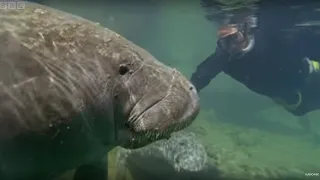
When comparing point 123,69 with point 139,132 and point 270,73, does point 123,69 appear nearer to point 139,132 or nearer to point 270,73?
point 139,132

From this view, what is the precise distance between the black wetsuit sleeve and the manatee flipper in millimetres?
5685

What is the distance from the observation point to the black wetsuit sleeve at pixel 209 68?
9.19m

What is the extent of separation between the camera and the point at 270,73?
10344 mm

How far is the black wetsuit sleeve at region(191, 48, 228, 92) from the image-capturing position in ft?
30.1

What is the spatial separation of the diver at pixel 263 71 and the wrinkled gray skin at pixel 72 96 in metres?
6.09

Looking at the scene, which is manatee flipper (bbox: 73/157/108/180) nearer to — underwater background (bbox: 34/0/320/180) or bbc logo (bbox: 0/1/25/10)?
underwater background (bbox: 34/0/320/180)

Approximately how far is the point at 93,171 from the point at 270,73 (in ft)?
25.7

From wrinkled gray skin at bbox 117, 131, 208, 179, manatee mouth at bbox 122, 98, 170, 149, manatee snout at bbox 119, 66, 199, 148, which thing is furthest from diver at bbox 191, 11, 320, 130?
manatee mouth at bbox 122, 98, 170, 149

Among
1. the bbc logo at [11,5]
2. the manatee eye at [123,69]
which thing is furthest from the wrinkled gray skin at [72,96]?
the bbc logo at [11,5]

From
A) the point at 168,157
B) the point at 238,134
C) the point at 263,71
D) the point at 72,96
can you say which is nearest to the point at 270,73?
the point at 263,71

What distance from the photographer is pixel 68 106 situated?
8.80 feet

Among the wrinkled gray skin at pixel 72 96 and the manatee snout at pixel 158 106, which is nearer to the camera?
the wrinkled gray skin at pixel 72 96

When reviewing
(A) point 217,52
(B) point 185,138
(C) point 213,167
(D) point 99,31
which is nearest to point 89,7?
(A) point 217,52

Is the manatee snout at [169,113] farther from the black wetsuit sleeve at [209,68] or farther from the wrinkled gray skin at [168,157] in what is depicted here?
the black wetsuit sleeve at [209,68]
